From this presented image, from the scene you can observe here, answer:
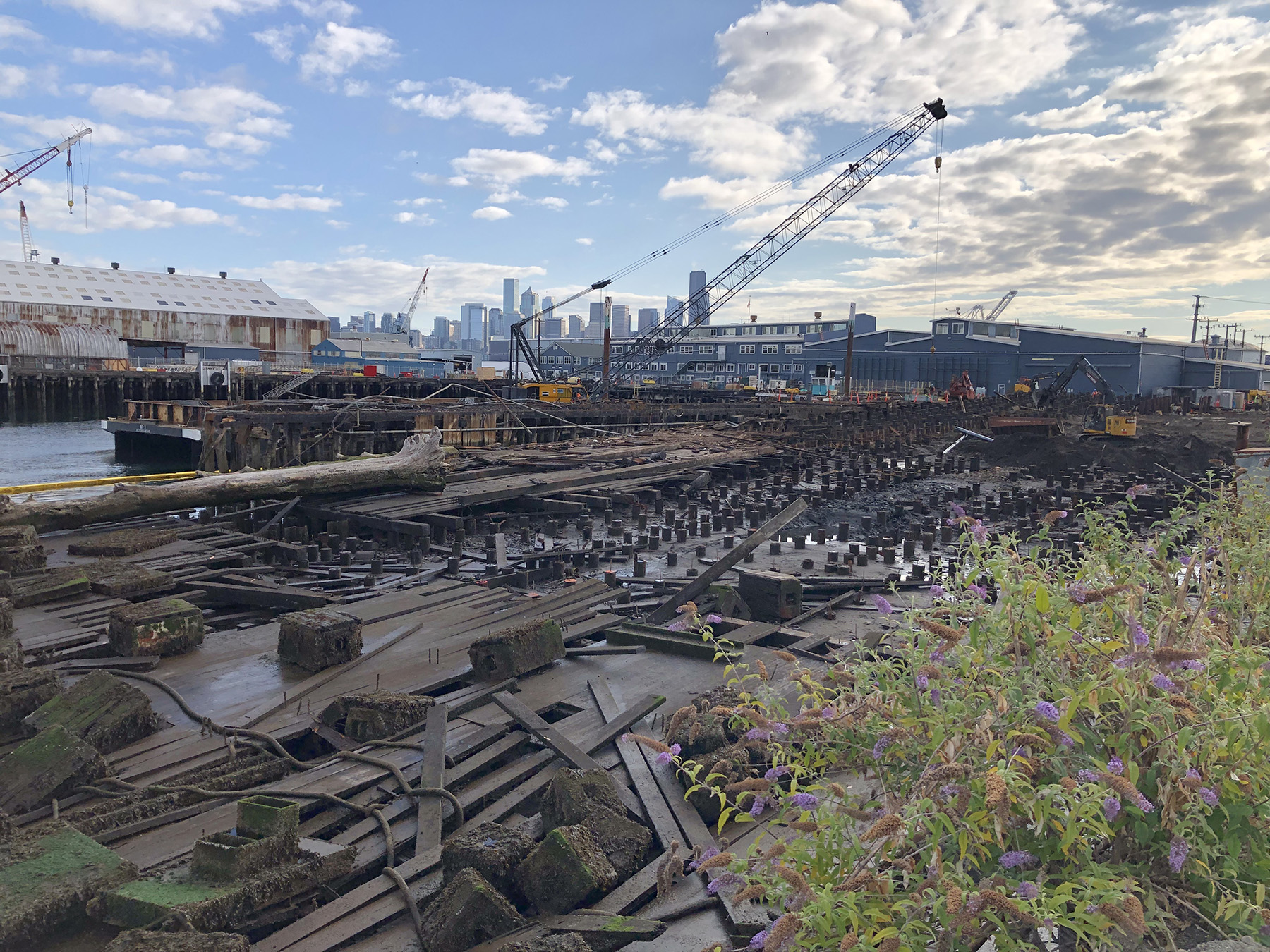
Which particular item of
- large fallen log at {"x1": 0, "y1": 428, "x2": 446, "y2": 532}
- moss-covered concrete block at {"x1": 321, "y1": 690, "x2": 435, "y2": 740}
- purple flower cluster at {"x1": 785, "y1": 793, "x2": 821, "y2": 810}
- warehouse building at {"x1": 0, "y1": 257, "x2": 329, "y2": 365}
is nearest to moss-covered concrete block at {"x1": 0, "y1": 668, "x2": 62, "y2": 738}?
moss-covered concrete block at {"x1": 321, "y1": 690, "x2": 435, "y2": 740}

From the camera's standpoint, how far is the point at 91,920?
3.90m

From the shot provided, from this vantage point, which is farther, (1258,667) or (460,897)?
(460,897)

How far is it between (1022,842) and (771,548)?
11.8 m

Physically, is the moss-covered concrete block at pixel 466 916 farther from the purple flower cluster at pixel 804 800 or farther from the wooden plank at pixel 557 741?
the purple flower cluster at pixel 804 800

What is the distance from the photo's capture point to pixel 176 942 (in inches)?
135

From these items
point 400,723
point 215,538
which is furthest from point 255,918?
point 215,538

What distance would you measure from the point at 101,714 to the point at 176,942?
285 centimetres

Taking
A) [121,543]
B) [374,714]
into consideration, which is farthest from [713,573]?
[121,543]

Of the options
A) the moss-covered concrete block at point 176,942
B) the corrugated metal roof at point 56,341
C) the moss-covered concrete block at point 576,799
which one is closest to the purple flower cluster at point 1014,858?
the moss-covered concrete block at point 576,799

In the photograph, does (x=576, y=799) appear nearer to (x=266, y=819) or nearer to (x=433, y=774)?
(x=433, y=774)

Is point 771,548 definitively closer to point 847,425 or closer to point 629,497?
point 629,497

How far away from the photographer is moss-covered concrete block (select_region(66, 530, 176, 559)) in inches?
437

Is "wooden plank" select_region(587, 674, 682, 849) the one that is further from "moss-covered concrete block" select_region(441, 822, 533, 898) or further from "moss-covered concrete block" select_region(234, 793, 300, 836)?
"moss-covered concrete block" select_region(234, 793, 300, 836)

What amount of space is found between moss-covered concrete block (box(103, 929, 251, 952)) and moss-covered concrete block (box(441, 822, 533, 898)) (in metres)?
1.13
